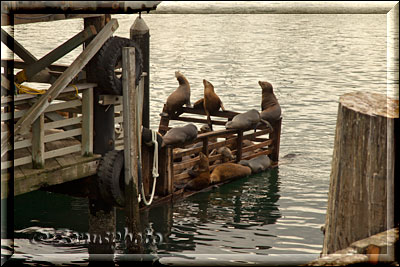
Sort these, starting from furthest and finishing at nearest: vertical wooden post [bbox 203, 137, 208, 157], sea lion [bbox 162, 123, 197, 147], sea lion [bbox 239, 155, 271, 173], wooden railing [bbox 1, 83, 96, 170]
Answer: sea lion [bbox 239, 155, 271, 173] < vertical wooden post [bbox 203, 137, 208, 157] < sea lion [bbox 162, 123, 197, 147] < wooden railing [bbox 1, 83, 96, 170]

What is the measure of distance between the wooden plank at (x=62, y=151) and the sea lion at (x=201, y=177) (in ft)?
18.8

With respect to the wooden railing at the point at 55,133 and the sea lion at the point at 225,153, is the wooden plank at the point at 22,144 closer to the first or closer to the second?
the wooden railing at the point at 55,133

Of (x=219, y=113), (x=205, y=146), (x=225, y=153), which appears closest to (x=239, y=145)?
(x=225, y=153)

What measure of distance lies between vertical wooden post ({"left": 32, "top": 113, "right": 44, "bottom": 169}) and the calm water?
2553 mm

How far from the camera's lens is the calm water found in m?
14.2

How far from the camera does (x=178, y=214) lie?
15.7 m

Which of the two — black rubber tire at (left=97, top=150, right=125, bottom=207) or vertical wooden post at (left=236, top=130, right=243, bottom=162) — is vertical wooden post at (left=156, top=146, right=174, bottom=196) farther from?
black rubber tire at (left=97, top=150, right=125, bottom=207)

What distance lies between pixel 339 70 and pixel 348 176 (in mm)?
36509

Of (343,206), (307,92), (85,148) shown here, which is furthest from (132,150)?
(307,92)

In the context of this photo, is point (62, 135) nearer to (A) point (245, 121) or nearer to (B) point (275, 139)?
(A) point (245, 121)

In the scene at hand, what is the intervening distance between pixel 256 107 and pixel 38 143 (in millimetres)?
20747

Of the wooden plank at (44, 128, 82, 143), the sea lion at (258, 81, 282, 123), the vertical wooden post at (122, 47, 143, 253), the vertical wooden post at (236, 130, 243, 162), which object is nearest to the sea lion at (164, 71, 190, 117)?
the sea lion at (258, 81, 282, 123)

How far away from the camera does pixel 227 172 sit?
1830 cm

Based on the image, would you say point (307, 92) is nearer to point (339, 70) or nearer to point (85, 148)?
point (339, 70)
